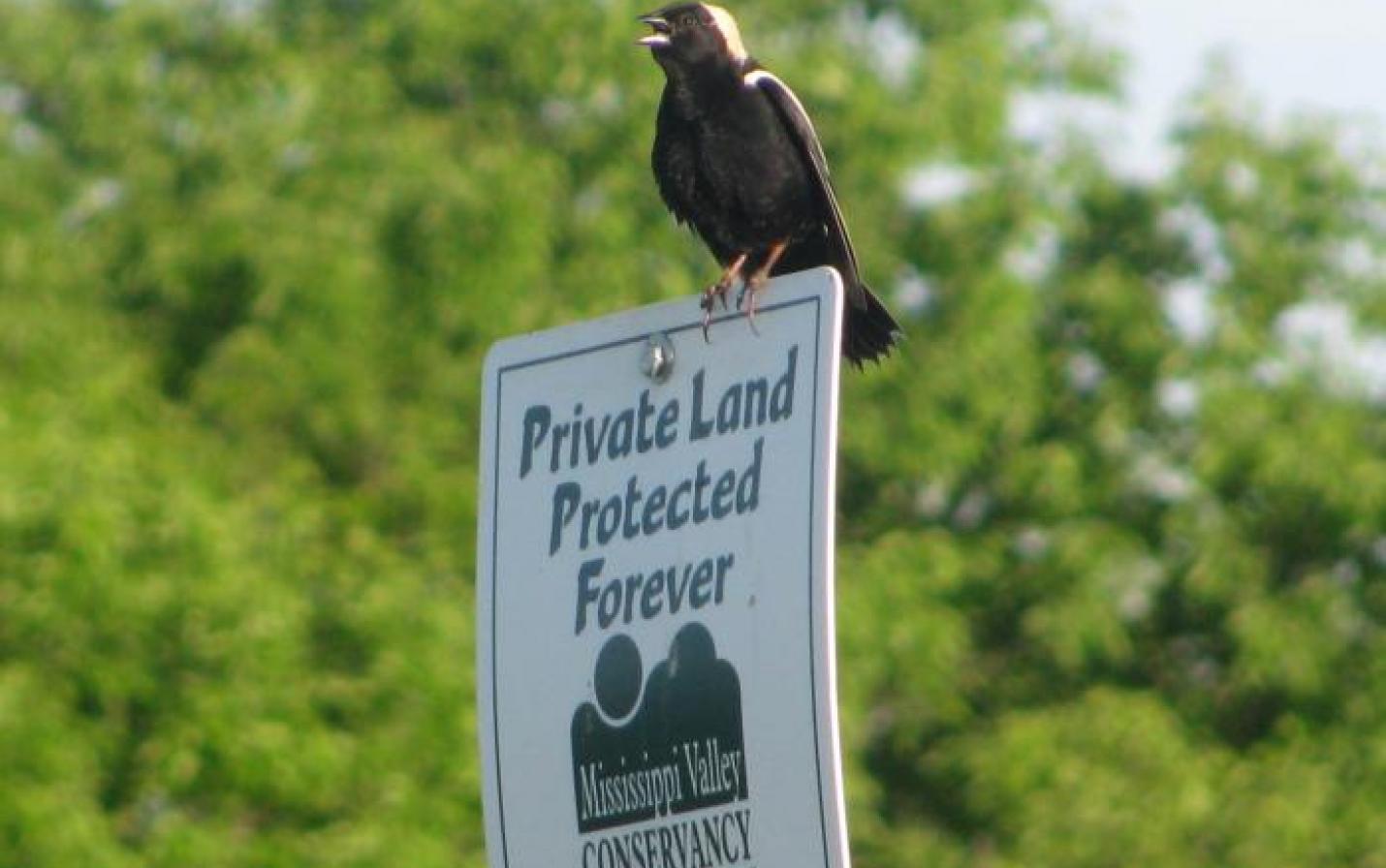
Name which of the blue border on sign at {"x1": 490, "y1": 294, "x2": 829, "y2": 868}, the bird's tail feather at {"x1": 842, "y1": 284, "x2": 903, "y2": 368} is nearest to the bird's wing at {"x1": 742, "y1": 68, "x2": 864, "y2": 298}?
the bird's tail feather at {"x1": 842, "y1": 284, "x2": 903, "y2": 368}

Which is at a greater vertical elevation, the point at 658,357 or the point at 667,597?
the point at 658,357

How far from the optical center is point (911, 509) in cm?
1834

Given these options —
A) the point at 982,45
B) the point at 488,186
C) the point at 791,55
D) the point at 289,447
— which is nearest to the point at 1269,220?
the point at 982,45

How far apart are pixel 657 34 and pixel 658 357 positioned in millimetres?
2854

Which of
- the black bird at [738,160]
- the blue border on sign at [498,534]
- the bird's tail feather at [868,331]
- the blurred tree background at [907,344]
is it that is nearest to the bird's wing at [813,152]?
the black bird at [738,160]

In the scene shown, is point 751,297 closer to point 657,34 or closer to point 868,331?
point 868,331

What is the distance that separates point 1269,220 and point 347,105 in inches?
241

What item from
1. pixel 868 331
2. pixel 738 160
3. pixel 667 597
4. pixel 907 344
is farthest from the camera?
pixel 907 344

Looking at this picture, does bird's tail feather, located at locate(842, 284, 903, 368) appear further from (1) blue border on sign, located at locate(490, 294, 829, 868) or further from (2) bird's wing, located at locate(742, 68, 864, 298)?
(1) blue border on sign, located at locate(490, 294, 829, 868)

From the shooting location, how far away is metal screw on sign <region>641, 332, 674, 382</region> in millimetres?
2701

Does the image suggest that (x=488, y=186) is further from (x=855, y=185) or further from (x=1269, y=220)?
(x=1269, y=220)

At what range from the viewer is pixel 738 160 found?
5176 mm

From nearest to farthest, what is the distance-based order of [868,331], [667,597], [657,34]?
[667,597] < [868,331] < [657,34]

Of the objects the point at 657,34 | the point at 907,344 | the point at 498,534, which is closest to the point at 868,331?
the point at 657,34
